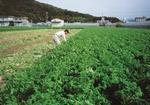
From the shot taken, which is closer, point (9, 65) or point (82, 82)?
point (82, 82)

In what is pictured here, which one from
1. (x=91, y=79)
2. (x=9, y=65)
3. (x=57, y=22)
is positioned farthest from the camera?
(x=57, y=22)

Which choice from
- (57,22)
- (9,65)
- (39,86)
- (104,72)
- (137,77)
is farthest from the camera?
(57,22)

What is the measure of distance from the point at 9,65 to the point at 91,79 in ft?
22.4

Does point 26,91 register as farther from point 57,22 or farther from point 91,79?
point 57,22

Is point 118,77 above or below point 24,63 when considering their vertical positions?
above

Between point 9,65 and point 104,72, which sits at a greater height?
point 104,72

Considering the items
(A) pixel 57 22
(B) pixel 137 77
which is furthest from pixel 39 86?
(A) pixel 57 22

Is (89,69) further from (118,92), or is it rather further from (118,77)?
(118,92)

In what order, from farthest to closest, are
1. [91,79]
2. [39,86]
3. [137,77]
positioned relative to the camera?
1. [137,77]
2. [91,79]
3. [39,86]

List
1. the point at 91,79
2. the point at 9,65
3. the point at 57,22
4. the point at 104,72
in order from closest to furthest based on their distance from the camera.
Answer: the point at 91,79
the point at 104,72
the point at 9,65
the point at 57,22

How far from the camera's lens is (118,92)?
6.44 metres

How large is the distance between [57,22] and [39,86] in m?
109

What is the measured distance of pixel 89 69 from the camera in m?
7.45

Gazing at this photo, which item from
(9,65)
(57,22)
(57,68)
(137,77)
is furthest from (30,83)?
(57,22)
